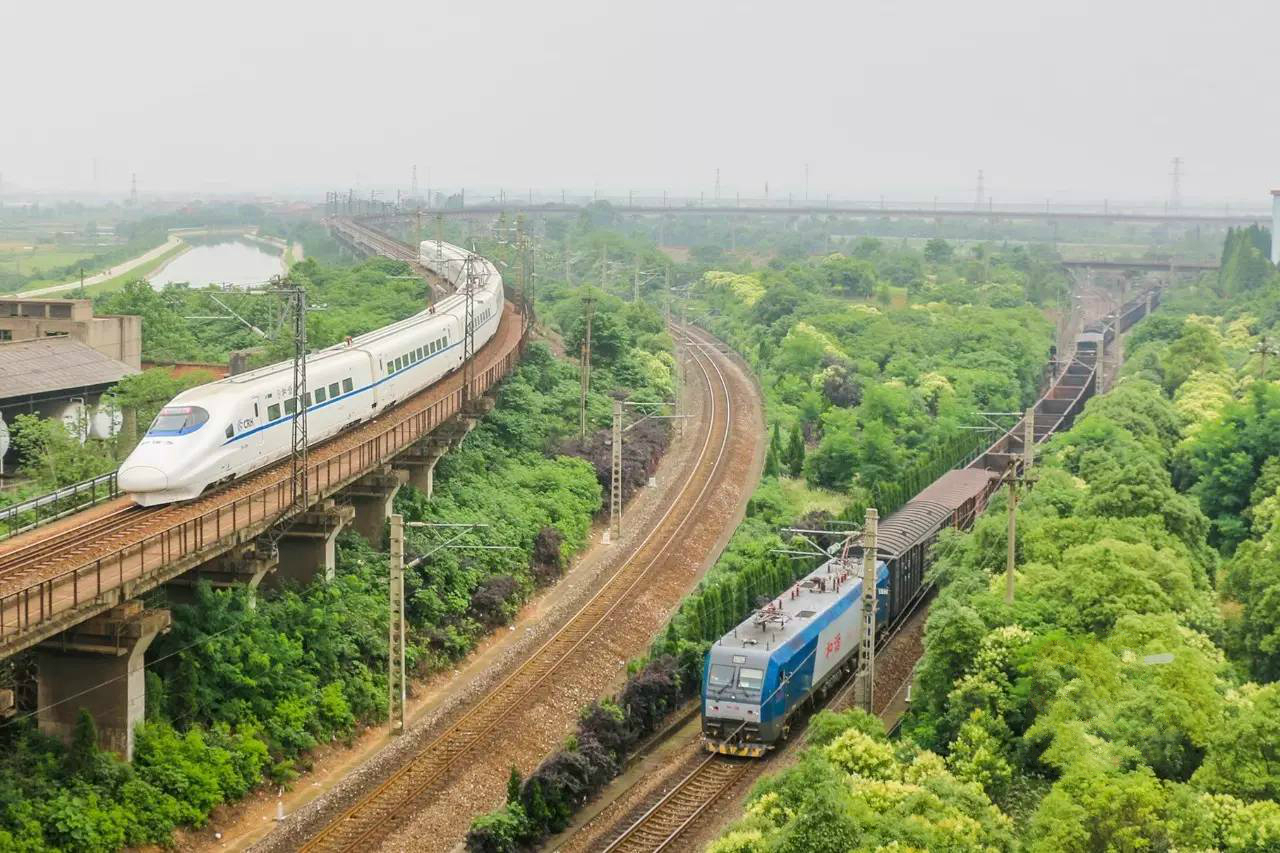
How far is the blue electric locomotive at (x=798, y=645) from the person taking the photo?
32938 millimetres

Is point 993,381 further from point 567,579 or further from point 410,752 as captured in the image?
point 410,752

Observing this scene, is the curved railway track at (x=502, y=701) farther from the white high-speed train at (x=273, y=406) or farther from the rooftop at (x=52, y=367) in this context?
the rooftop at (x=52, y=367)

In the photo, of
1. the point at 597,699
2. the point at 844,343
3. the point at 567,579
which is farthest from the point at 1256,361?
the point at 597,699

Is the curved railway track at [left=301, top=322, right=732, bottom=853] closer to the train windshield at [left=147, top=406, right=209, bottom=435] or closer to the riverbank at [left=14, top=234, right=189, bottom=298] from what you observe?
the train windshield at [left=147, top=406, right=209, bottom=435]

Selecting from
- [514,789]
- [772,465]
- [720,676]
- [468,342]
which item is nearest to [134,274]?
[468,342]

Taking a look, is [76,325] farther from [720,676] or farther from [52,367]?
[720,676]

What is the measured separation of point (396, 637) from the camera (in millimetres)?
35062

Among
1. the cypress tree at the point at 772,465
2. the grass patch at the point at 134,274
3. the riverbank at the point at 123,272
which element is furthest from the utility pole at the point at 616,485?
the riverbank at the point at 123,272

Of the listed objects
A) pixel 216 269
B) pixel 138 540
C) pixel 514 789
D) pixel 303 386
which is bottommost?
pixel 514 789

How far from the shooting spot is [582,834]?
1168 inches

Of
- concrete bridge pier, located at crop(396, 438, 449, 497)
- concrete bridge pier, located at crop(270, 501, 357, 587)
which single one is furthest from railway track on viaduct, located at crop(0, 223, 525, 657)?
concrete bridge pier, located at crop(396, 438, 449, 497)

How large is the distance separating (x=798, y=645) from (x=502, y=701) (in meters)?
7.12

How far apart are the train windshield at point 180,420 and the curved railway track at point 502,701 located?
28.5ft

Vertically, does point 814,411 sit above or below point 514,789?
above
